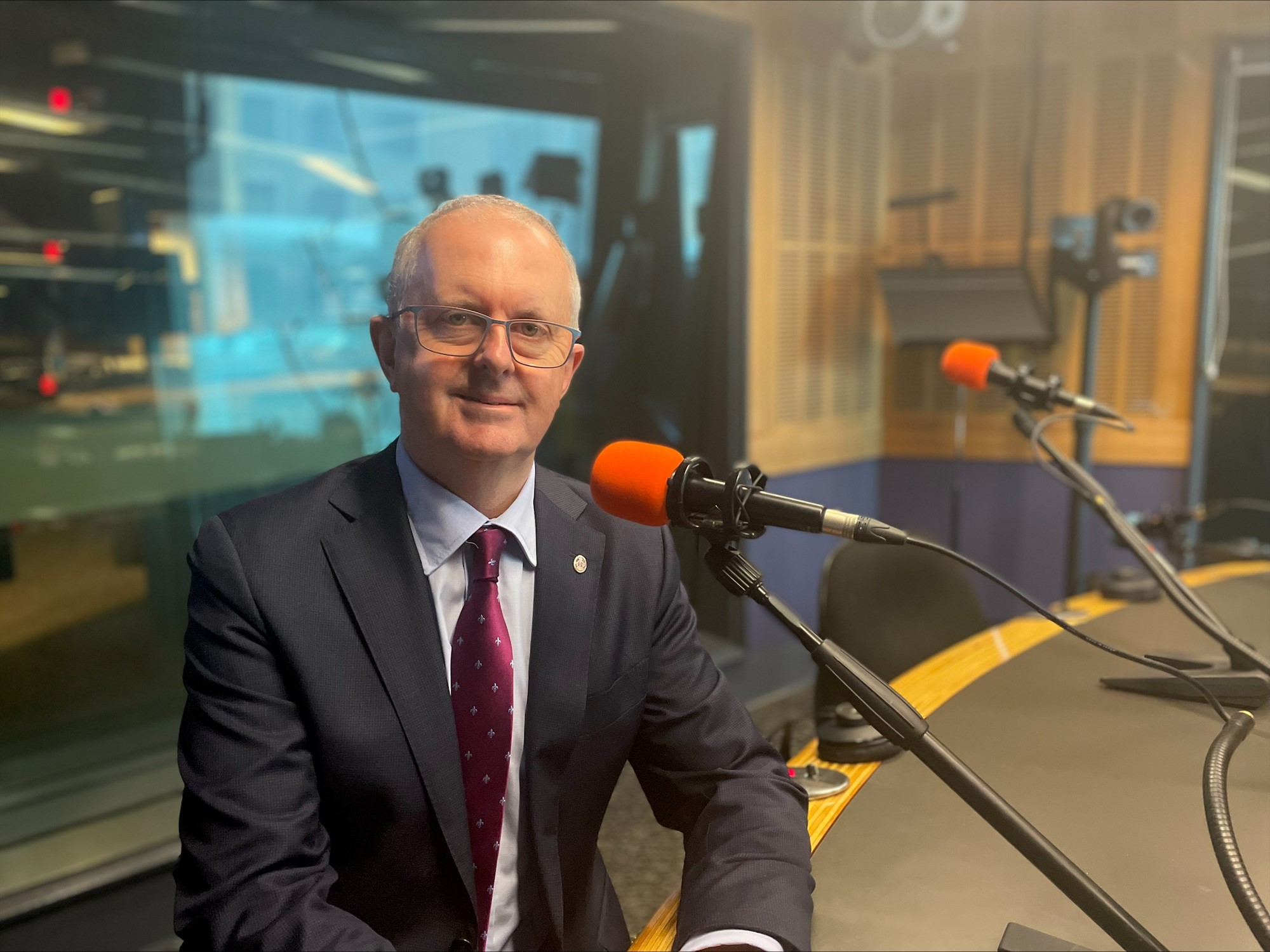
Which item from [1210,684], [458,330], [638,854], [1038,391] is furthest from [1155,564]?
[638,854]

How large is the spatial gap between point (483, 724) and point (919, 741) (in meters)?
0.61

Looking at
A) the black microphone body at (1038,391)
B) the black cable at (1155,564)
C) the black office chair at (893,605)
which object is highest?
Result: the black microphone body at (1038,391)

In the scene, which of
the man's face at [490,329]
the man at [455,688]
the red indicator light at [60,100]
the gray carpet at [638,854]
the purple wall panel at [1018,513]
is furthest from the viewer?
the purple wall panel at [1018,513]

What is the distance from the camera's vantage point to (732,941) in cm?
95

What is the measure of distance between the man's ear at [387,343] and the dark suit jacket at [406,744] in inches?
4.5

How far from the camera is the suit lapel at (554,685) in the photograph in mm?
1221

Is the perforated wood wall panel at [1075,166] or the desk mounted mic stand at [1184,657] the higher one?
the perforated wood wall panel at [1075,166]

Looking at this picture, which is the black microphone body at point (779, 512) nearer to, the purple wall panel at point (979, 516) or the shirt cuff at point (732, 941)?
the shirt cuff at point (732, 941)

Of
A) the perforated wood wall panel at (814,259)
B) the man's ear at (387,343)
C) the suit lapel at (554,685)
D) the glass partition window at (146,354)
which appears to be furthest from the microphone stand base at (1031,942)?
the perforated wood wall panel at (814,259)

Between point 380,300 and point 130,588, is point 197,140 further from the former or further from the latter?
point 130,588

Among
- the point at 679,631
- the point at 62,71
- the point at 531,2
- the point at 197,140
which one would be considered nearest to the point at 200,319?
the point at 197,140

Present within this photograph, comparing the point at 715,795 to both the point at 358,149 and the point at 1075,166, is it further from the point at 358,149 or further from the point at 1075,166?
the point at 1075,166

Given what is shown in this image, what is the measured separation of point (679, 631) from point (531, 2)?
2.44 m

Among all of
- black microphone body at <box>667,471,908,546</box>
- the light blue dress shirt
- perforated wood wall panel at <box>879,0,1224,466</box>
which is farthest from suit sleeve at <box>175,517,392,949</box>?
perforated wood wall panel at <box>879,0,1224,466</box>
